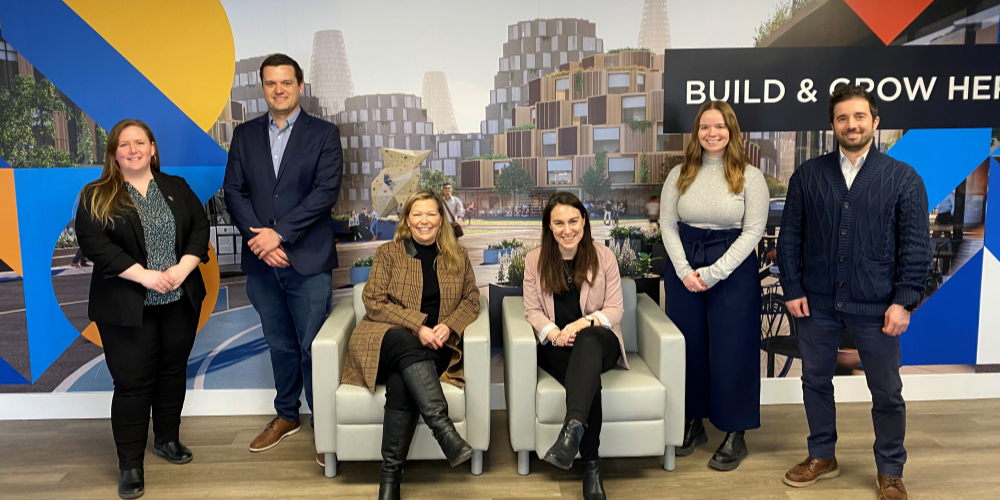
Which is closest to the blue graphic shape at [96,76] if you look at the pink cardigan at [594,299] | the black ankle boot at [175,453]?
the black ankle boot at [175,453]

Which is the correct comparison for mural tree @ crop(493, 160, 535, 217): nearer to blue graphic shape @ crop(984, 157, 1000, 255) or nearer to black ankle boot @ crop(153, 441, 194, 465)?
black ankle boot @ crop(153, 441, 194, 465)

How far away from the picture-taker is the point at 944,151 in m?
3.49

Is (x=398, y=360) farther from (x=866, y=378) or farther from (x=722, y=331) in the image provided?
(x=866, y=378)

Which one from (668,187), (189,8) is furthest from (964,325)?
(189,8)

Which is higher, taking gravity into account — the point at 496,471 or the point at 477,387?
the point at 477,387

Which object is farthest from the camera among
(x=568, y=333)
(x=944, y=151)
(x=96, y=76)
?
(x=944, y=151)

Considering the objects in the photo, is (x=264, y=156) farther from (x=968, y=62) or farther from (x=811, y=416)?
(x=968, y=62)

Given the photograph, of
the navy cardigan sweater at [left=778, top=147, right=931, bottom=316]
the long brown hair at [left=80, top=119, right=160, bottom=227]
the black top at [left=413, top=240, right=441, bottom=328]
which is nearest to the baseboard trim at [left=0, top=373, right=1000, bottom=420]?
the black top at [left=413, top=240, right=441, bottom=328]

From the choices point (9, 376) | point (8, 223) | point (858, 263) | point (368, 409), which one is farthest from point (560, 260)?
point (9, 376)

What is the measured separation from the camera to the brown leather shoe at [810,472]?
272cm

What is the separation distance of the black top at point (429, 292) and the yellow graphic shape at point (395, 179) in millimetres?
644

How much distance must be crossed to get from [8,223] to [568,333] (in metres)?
2.98

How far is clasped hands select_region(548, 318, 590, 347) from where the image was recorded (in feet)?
9.17

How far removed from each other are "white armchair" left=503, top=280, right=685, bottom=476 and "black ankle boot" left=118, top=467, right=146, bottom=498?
5.17 feet
